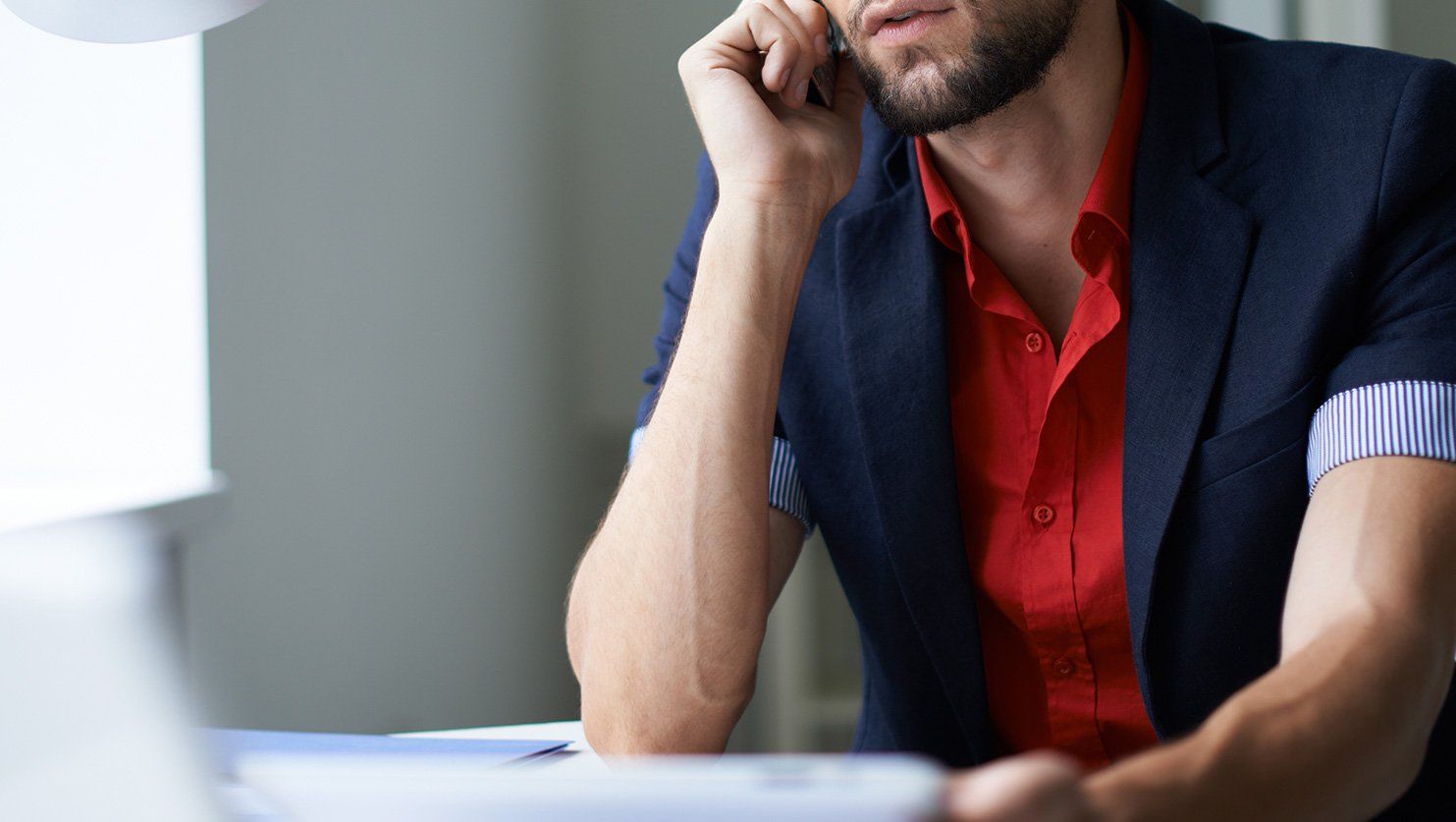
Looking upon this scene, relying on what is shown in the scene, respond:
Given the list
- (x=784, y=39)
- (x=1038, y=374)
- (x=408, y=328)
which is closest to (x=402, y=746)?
(x=1038, y=374)

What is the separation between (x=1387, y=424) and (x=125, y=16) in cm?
92

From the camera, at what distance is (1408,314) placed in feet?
3.26

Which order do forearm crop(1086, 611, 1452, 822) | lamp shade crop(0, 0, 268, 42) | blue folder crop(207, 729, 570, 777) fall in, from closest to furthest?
forearm crop(1086, 611, 1452, 822) < blue folder crop(207, 729, 570, 777) < lamp shade crop(0, 0, 268, 42)

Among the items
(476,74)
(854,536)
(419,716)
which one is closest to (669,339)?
(854,536)

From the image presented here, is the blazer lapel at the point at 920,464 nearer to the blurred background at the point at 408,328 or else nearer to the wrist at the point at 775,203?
the wrist at the point at 775,203

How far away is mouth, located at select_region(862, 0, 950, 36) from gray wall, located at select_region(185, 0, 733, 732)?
82 cm

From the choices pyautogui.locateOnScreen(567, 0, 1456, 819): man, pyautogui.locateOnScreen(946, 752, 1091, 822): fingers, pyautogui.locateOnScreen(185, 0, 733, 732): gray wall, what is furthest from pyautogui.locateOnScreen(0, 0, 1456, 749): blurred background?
pyautogui.locateOnScreen(567, 0, 1456, 819): man

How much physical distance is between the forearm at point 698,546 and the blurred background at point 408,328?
0.33 metres

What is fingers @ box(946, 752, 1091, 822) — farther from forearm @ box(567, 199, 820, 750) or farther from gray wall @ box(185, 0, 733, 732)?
gray wall @ box(185, 0, 733, 732)

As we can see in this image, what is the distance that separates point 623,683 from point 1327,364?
24.2 inches

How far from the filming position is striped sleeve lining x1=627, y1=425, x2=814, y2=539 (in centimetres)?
119

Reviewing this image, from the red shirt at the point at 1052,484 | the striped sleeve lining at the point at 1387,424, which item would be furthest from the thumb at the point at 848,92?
the striped sleeve lining at the point at 1387,424

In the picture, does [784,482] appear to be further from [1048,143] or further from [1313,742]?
[1313,742]

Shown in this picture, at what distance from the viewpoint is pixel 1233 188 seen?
3.58 feet
